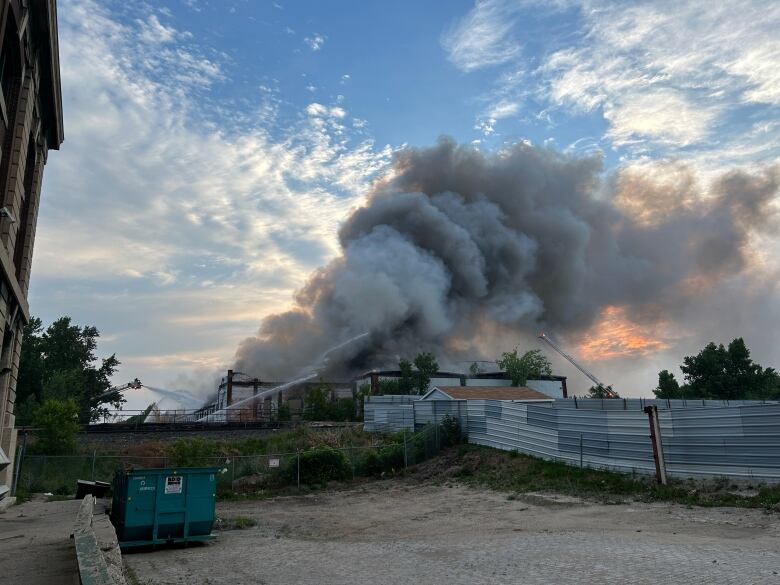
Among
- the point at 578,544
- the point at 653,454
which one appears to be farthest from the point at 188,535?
the point at 653,454

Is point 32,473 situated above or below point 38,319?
below

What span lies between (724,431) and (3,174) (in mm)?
22017

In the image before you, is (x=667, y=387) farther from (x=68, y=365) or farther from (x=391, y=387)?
(x=68, y=365)

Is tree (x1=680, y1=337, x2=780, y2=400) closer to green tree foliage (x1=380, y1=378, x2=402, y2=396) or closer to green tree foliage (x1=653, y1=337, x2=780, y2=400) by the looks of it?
green tree foliage (x1=653, y1=337, x2=780, y2=400)

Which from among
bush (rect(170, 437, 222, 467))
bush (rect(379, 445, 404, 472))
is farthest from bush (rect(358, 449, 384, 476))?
bush (rect(170, 437, 222, 467))

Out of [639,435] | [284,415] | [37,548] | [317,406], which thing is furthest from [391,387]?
[37,548]

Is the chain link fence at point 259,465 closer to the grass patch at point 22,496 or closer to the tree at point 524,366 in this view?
the grass patch at point 22,496

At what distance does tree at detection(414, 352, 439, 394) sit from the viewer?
68.1 meters

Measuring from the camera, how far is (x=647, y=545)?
1088 cm

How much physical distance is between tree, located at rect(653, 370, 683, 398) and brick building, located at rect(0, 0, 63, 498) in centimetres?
5917

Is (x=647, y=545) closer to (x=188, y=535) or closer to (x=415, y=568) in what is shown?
(x=415, y=568)

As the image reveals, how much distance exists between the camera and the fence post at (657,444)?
18094 mm

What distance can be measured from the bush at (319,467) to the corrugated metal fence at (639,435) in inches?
284

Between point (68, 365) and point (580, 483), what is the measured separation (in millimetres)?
57756
